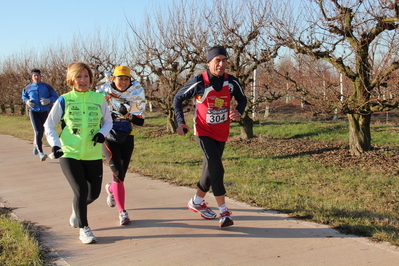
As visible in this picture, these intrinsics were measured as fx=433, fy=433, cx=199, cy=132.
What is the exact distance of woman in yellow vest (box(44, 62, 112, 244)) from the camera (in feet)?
13.8

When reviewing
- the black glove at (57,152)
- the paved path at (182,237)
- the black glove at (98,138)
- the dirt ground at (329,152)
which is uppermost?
the black glove at (98,138)

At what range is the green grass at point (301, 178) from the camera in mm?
4965

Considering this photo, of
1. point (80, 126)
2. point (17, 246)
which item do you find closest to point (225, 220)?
point (80, 126)

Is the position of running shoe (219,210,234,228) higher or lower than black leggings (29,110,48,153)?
lower

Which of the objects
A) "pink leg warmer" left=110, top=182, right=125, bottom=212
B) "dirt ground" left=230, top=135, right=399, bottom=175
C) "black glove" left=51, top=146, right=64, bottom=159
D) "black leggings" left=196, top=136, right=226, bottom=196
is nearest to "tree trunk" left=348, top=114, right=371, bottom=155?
"dirt ground" left=230, top=135, right=399, bottom=175

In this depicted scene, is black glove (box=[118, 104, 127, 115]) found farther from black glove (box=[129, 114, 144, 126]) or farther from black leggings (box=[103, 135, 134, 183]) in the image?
black leggings (box=[103, 135, 134, 183])

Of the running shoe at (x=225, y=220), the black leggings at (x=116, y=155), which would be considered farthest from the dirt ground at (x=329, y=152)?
the black leggings at (x=116, y=155)

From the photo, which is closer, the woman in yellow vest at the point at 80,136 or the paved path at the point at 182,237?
the paved path at the point at 182,237

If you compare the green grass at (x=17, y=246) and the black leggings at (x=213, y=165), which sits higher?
the black leggings at (x=213, y=165)

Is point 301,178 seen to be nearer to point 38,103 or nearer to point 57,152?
point 57,152

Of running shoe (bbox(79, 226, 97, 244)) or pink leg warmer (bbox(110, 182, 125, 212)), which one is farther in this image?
pink leg warmer (bbox(110, 182, 125, 212))

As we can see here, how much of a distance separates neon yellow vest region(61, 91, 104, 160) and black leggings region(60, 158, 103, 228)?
64 mm

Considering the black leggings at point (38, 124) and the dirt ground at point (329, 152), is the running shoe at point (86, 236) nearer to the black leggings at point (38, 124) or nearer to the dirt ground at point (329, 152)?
the black leggings at point (38, 124)

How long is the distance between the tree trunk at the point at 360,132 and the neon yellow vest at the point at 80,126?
6.97m
